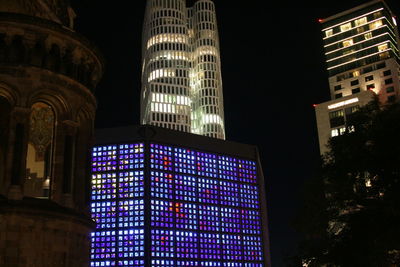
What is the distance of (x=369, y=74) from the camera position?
485 feet

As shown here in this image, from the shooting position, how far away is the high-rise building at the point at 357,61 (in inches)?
5630

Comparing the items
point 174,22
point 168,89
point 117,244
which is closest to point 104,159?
point 117,244

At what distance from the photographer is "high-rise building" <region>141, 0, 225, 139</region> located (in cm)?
15825

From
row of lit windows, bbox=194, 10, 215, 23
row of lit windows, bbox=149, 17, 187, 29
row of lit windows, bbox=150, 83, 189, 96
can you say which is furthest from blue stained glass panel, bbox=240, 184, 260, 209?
row of lit windows, bbox=194, 10, 215, 23

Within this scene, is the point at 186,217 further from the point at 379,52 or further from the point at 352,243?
the point at 379,52

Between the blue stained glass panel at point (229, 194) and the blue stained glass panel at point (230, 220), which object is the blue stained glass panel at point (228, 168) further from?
the blue stained glass panel at point (230, 220)

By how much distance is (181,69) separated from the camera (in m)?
164

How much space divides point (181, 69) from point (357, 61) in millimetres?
55345

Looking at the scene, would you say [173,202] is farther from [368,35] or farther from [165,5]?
[368,35]

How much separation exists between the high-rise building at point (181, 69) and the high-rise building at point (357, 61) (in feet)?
118

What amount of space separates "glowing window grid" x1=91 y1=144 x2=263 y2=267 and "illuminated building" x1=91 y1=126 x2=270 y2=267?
0.17 m

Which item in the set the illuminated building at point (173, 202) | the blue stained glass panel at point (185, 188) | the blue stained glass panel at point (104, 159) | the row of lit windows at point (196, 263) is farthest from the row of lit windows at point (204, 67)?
the row of lit windows at point (196, 263)

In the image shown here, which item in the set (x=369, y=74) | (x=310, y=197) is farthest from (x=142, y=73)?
(x=310, y=197)

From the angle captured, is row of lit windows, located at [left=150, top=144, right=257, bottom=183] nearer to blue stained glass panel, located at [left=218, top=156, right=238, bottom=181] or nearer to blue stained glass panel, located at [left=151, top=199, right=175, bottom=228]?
blue stained glass panel, located at [left=218, top=156, right=238, bottom=181]
